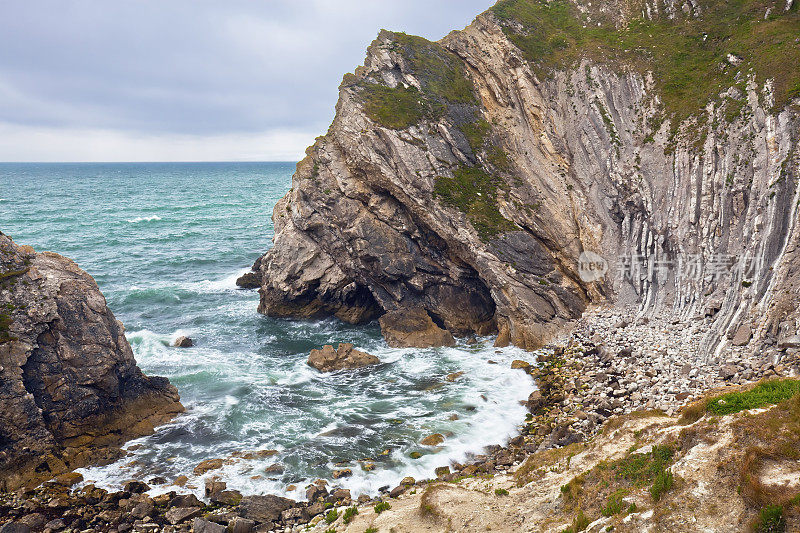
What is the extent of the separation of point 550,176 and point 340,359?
2734 cm

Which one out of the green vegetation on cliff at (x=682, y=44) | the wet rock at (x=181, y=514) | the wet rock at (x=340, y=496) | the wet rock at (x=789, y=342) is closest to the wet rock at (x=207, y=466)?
the wet rock at (x=181, y=514)

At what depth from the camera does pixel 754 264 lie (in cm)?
3114

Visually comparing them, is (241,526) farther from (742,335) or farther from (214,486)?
(742,335)

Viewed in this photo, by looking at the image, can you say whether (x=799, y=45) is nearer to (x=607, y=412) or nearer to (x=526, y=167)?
(x=526, y=167)

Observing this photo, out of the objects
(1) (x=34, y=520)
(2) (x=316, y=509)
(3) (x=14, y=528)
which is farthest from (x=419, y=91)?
(3) (x=14, y=528)

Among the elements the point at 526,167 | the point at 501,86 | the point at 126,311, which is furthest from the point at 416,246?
the point at 126,311

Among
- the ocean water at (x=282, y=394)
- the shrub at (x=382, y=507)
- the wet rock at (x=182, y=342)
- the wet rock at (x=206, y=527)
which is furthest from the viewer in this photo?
the wet rock at (x=182, y=342)

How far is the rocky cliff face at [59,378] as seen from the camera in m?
25.6

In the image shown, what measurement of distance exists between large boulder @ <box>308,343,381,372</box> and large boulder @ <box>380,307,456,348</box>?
3980 mm

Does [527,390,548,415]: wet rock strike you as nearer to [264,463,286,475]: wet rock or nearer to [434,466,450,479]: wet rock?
[434,466,450,479]: wet rock

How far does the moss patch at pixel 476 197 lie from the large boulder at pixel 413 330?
30.1 ft

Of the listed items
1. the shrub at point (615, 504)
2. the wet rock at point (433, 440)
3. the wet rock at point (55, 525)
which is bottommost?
the wet rock at point (55, 525)

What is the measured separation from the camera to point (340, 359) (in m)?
38.8

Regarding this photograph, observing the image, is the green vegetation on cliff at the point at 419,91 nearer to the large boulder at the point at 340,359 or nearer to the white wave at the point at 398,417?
the large boulder at the point at 340,359
